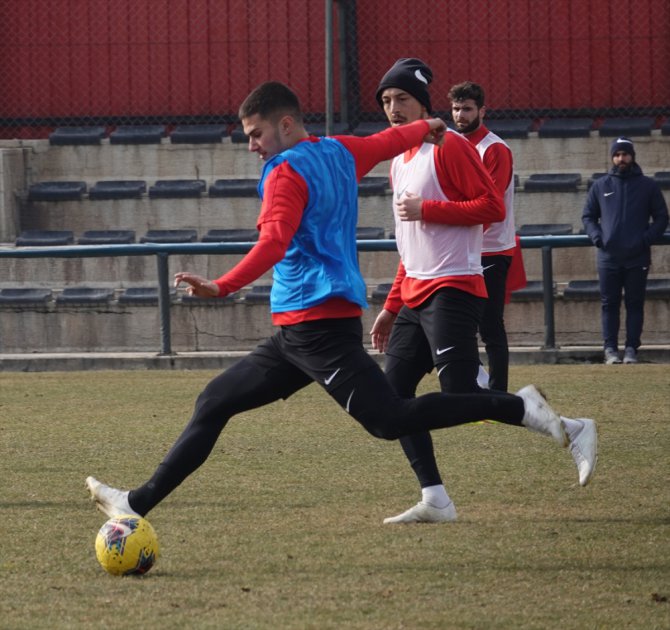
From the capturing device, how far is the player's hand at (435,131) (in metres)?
5.82

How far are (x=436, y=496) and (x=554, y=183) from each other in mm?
9780

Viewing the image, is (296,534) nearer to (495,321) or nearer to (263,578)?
(263,578)

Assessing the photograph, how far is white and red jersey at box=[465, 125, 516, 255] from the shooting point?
813 centimetres

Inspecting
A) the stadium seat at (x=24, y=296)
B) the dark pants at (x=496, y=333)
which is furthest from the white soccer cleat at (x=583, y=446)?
the stadium seat at (x=24, y=296)

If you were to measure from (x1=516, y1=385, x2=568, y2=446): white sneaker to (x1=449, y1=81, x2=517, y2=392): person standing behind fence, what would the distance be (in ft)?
7.68

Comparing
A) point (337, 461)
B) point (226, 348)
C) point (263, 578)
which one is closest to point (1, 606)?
point (263, 578)

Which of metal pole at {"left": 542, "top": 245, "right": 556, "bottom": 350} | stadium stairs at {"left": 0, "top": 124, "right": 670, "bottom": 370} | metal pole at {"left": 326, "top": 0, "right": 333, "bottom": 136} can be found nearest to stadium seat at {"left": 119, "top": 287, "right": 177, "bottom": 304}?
stadium stairs at {"left": 0, "top": 124, "right": 670, "bottom": 370}

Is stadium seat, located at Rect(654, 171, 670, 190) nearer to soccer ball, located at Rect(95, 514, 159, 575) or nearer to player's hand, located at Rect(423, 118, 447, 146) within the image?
player's hand, located at Rect(423, 118, 447, 146)

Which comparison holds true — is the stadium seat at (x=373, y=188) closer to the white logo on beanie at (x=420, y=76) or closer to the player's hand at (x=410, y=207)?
the white logo on beanie at (x=420, y=76)

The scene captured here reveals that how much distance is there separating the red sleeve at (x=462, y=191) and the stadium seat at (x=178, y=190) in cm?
1012

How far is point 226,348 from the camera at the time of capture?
46.3 feet

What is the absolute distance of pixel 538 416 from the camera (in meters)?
5.52

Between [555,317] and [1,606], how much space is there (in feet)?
31.8

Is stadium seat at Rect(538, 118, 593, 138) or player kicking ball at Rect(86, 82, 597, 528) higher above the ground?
stadium seat at Rect(538, 118, 593, 138)
